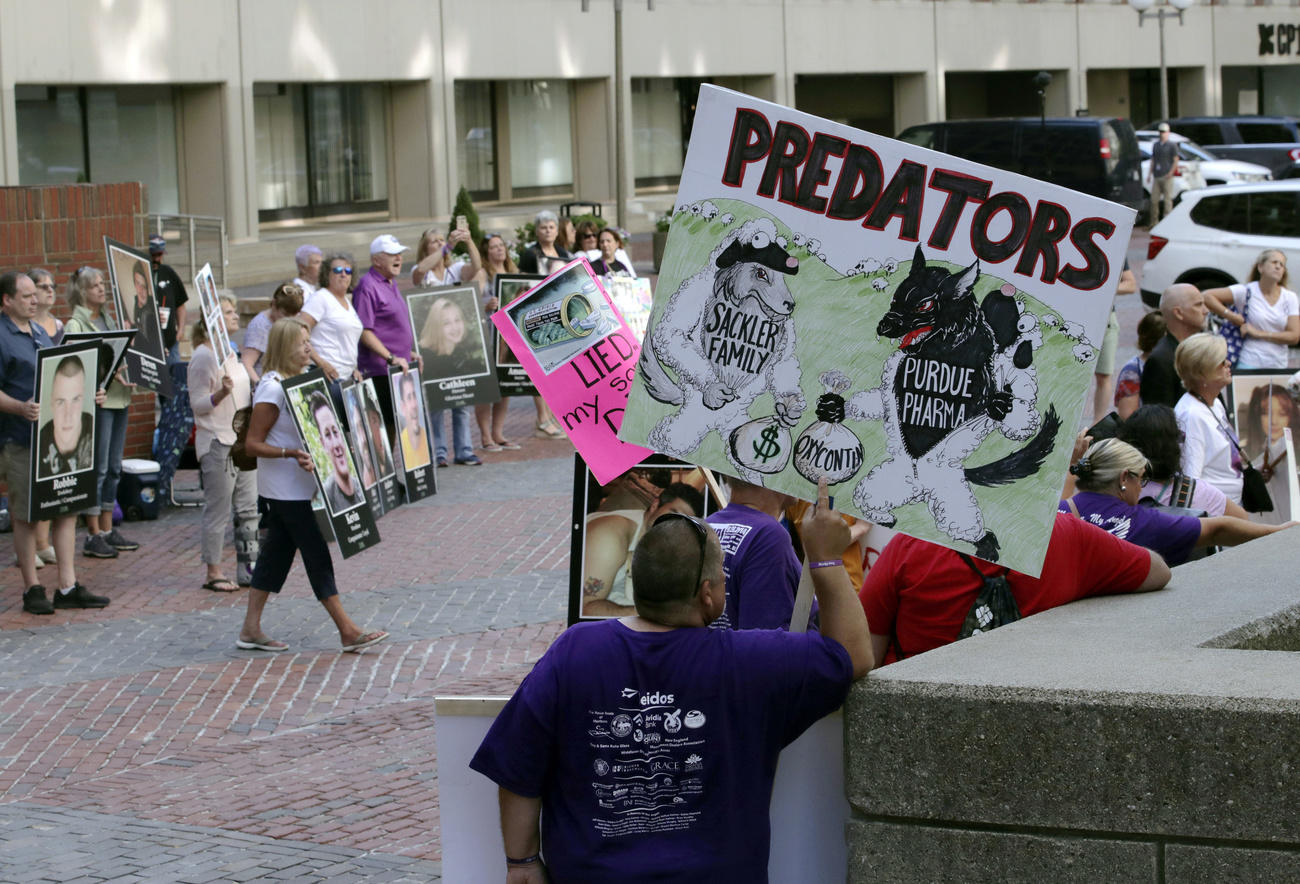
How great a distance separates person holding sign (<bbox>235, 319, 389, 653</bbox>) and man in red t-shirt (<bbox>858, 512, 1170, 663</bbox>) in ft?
15.8

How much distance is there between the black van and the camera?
96.8ft

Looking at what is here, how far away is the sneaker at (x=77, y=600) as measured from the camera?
9789 mm

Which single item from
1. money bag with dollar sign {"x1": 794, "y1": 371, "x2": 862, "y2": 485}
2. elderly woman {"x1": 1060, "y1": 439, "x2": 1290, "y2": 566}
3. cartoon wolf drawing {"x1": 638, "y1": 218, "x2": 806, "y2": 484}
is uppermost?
cartoon wolf drawing {"x1": 638, "y1": 218, "x2": 806, "y2": 484}

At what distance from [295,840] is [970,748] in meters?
3.41

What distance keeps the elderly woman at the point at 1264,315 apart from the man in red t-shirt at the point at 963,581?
24.3 feet

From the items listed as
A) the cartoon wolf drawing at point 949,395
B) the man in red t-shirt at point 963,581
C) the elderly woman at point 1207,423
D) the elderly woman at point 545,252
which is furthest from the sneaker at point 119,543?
the cartoon wolf drawing at point 949,395

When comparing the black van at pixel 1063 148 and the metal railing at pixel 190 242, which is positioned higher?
the black van at pixel 1063 148

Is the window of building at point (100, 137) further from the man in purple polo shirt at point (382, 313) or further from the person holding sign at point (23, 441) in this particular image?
the person holding sign at point (23, 441)

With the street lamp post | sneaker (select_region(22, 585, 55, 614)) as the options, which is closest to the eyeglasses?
sneaker (select_region(22, 585, 55, 614))

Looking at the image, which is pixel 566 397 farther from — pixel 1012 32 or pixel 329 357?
pixel 1012 32

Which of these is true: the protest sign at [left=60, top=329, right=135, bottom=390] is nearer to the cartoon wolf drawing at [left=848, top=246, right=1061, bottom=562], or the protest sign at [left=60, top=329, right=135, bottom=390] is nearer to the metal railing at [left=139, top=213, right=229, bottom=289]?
the cartoon wolf drawing at [left=848, top=246, right=1061, bottom=562]

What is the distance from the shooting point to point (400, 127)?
109ft

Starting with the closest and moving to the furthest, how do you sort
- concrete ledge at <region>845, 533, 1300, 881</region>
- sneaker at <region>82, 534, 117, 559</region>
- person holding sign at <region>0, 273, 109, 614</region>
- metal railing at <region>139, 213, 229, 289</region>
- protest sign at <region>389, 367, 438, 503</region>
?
1. concrete ledge at <region>845, 533, 1300, 881</region>
2. person holding sign at <region>0, 273, 109, 614</region>
3. protest sign at <region>389, 367, 438, 503</region>
4. sneaker at <region>82, 534, 117, 559</region>
5. metal railing at <region>139, 213, 229, 289</region>

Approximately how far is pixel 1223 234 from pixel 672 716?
1716cm
